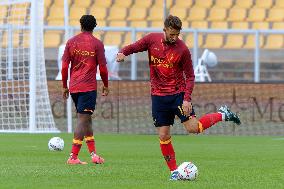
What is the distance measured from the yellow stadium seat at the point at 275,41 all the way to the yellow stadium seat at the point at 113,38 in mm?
4475

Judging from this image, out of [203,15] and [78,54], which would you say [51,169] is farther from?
[203,15]

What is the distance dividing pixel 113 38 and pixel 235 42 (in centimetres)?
374

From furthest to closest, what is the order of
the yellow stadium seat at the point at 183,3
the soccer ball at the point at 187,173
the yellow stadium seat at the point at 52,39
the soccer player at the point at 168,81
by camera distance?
the yellow stadium seat at the point at 183,3 → the yellow stadium seat at the point at 52,39 → the soccer player at the point at 168,81 → the soccer ball at the point at 187,173

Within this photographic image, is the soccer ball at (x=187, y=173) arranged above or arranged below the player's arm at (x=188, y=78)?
below

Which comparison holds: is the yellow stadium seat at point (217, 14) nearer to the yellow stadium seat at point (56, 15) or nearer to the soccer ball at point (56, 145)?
the yellow stadium seat at point (56, 15)

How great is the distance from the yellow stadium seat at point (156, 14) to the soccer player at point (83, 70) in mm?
16639

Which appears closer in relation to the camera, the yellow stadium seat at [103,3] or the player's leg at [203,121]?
the player's leg at [203,121]

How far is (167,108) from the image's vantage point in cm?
1063

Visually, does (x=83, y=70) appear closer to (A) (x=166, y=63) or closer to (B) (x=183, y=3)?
(A) (x=166, y=63)

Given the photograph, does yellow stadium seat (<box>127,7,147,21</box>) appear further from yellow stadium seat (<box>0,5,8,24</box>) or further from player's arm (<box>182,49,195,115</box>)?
player's arm (<box>182,49,195,115</box>)

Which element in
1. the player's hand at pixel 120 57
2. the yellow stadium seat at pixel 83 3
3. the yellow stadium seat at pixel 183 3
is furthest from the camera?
the yellow stadium seat at pixel 83 3

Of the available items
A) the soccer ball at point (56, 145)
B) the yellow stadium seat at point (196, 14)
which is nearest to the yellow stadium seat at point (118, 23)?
the yellow stadium seat at point (196, 14)

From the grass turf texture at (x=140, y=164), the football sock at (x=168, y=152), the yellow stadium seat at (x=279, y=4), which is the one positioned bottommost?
the grass turf texture at (x=140, y=164)

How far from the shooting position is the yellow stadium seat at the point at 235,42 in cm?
2741
